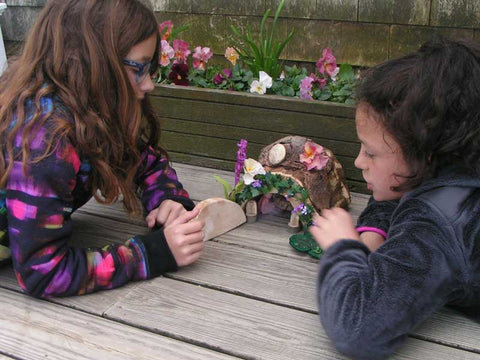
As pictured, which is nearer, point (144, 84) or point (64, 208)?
point (64, 208)

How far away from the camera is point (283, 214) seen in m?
2.28

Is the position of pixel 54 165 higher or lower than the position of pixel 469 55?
lower

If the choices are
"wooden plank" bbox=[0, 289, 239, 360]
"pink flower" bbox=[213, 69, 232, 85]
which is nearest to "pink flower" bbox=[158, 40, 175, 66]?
"pink flower" bbox=[213, 69, 232, 85]

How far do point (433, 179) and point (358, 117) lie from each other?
0.26m

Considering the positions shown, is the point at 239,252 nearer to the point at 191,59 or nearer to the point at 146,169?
the point at 146,169

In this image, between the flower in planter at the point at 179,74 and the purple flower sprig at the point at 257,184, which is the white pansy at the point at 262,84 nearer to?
the flower in planter at the point at 179,74

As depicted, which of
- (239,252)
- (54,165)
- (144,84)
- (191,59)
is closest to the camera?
(54,165)

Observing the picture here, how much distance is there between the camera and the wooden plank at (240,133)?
8.13 feet

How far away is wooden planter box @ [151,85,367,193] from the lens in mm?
2477

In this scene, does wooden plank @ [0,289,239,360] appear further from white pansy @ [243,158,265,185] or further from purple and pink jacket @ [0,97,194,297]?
white pansy @ [243,158,265,185]

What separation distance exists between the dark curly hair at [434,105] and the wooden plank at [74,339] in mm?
697

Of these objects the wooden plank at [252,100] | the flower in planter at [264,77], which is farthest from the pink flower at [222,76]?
the wooden plank at [252,100]

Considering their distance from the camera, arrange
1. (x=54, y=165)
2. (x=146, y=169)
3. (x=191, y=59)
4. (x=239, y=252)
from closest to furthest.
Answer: (x=54, y=165)
(x=239, y=252)
(x=146, y=169)
(x=191, y=59)

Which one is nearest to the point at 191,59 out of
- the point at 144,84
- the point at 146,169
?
the point at 146,169
